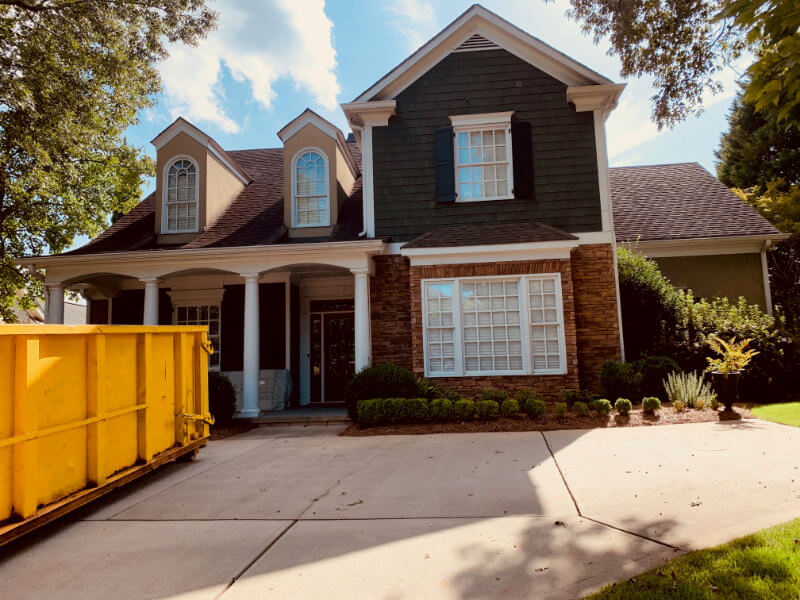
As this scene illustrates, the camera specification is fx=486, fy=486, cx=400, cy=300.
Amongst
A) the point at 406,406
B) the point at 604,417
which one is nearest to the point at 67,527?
the point at 406,406

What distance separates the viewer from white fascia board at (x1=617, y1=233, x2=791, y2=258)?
12.7m

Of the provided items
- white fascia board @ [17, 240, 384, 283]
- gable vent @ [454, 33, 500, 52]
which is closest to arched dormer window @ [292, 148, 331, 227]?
white fascia board @ [17, 240, 384, 283]

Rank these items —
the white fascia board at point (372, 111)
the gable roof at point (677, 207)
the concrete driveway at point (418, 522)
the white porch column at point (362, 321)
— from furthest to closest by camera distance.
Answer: the gable roof at point (677, 207) < the white fascia board at point (372, 111) < the white porch column at point (362, 321) < the concrete driveway at point (418, 522)

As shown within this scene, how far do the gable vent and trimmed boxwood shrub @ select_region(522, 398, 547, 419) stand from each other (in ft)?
26.0

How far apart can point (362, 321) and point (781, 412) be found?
7345 mm

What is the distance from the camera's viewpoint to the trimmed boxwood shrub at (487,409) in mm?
8164

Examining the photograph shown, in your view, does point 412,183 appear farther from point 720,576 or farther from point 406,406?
point 720,576

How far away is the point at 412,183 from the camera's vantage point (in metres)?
10.8

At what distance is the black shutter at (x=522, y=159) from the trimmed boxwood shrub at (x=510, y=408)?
14.9 ft

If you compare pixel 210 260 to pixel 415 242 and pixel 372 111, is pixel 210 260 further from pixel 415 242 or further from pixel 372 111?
pixel 372 111

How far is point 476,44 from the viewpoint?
11.0m

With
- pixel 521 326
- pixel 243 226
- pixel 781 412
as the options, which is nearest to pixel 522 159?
pixel 521 326

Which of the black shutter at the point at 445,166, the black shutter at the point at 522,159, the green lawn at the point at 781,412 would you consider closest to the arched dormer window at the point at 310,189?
the black shutter at the point at 445,166

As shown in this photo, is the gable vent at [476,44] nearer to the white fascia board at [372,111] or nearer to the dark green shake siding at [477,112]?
the dark green shake siding at [477,112]
